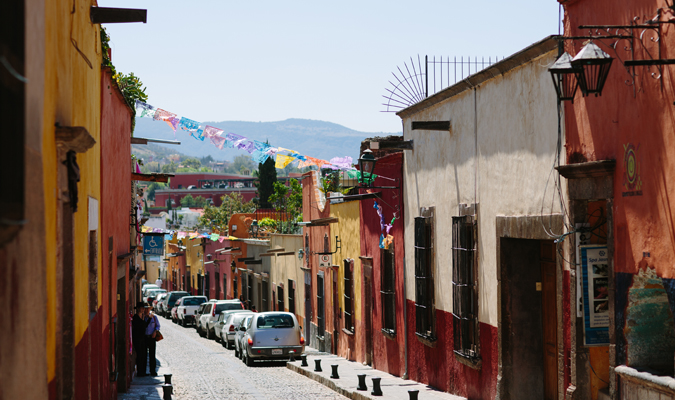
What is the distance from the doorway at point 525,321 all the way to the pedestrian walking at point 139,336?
1012cm

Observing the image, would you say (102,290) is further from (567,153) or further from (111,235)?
(567,153)

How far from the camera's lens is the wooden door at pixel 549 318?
1139 centimetres

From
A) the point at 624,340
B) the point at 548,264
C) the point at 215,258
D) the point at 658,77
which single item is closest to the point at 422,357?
the point at 548,264

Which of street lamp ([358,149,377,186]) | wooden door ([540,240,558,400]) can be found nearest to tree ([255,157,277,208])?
street lamp ([358,149,377,186])

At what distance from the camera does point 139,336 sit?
19.2 m

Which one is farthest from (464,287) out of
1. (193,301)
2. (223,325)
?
(193,301)

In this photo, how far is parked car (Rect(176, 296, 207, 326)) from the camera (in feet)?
152

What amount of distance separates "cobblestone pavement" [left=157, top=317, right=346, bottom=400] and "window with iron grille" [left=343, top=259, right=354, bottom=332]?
2282mm

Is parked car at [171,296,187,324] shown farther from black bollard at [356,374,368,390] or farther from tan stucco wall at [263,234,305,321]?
black bollard at [356,374,368,390]

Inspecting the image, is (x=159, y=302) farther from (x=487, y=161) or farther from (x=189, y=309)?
(x=487, y=161)

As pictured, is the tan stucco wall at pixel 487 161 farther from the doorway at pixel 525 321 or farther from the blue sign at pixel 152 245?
the blue sign at pixel 152 245

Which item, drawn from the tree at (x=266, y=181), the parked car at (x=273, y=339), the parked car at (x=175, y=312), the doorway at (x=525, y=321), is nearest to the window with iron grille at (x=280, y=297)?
the parked car at (x=175, y=312)

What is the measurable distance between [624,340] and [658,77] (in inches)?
108

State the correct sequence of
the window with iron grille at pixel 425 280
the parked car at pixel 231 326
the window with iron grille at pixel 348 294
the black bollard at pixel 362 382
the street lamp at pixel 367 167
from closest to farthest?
the black bollard at pixel 362 382 → the window with iron grille at pixel 425 280 → the street lamp at pixel 367 167 → the window with iron grille at pixel 348 294 → the parked car at pixel 231 326
